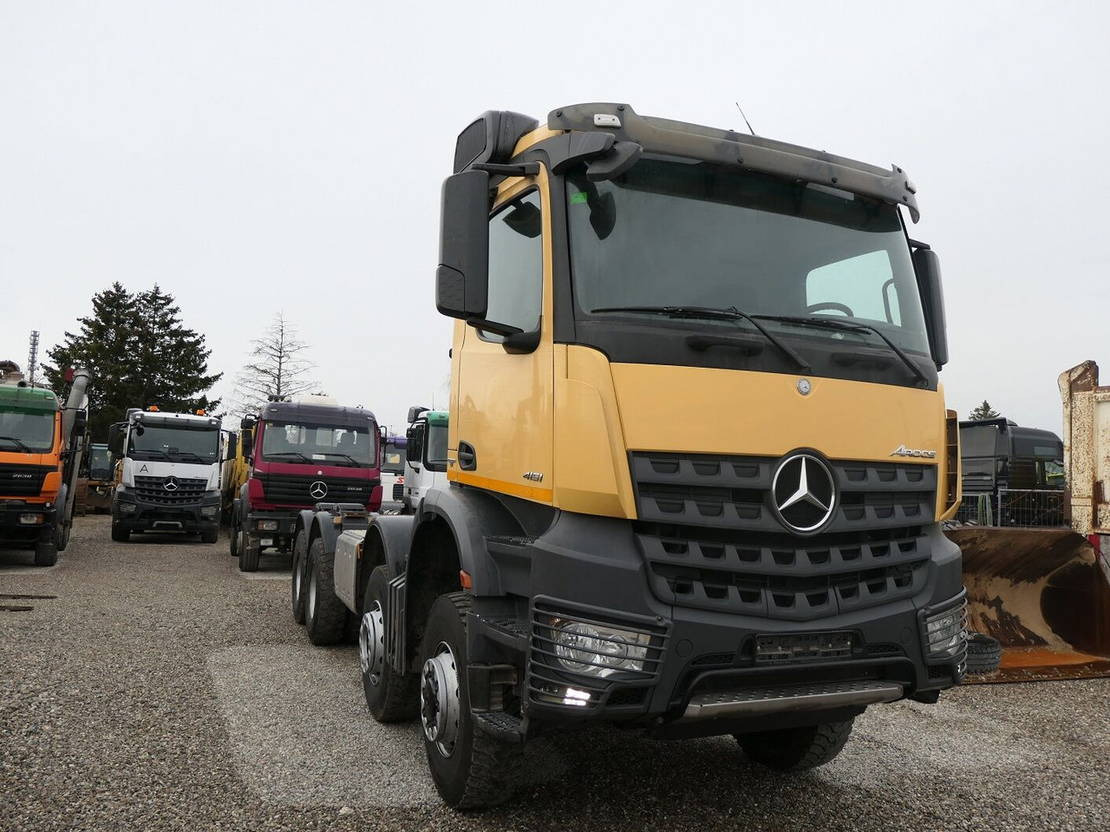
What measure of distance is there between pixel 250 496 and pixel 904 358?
11.5 m

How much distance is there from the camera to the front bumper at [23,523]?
38.9ft

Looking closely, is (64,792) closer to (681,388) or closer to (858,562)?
(681,388)

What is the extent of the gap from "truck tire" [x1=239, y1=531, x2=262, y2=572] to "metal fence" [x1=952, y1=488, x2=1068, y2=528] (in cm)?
1098

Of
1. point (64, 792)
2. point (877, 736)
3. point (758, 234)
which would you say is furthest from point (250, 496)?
point (758, 234)

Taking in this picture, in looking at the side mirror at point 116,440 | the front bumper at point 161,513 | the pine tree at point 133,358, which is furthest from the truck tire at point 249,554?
the pine tree at point 133,358

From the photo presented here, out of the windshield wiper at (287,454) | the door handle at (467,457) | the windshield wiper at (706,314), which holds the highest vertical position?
the windshield wiper at (706,314)

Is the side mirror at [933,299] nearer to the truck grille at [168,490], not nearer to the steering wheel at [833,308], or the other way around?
the steering wheel at [833,308]

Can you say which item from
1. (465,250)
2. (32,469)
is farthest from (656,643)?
(32,469)

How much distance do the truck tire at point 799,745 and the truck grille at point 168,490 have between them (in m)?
14.8

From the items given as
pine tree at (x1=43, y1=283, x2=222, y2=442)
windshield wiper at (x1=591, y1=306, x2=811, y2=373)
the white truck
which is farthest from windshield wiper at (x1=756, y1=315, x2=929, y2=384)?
pine tree at (x1=43, y1=283, x2=222, y2=442)

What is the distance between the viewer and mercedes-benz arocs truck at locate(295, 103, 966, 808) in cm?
285

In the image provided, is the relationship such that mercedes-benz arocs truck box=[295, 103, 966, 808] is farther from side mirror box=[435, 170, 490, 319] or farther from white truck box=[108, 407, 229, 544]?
white truck box=[108, 407, 229, 544]

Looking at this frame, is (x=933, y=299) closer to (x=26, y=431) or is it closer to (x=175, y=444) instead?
(x=26, y=431)

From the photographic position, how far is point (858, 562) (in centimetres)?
307
